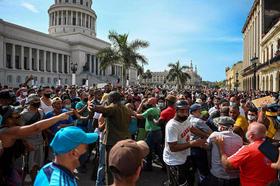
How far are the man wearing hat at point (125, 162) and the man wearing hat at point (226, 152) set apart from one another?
187cm

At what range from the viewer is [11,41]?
144ft

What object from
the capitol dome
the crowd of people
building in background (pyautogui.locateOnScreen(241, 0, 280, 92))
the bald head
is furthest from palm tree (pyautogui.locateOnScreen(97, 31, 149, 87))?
the capitol dome

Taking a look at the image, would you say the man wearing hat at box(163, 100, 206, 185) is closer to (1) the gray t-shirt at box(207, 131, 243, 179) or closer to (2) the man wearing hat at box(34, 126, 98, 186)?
(1) the gray t-shirt at box(207, 131, 243, 179)

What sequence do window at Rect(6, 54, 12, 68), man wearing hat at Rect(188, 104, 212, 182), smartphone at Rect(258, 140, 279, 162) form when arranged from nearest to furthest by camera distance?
1. smartphone at Rect(258, 140, 279, 162)
2. man wearing hat at Rect(188, 104, 212, 182)
3. window at Rect(6, 54, 12, 68)

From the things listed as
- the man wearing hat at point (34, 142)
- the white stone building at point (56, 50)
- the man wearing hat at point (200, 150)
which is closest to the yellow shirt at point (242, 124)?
the man wearing hat at point (200, 150)

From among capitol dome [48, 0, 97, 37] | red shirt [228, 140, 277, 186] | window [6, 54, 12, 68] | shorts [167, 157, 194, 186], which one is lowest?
shorts [167, 157, 194, 186]

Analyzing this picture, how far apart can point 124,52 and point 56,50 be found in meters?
40.8

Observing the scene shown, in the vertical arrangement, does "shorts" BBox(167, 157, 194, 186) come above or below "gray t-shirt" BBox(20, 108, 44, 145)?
below

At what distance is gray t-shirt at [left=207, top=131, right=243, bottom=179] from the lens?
119 inches

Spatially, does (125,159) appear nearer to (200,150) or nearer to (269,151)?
(269,151)

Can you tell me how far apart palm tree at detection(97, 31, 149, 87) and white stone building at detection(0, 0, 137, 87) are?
27.1 metres

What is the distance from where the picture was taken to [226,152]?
3.04 meters

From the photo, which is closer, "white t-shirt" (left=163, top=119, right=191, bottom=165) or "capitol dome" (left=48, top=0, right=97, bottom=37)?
"white t-shirt" (left=163, top=119, right=191, bottom=165)

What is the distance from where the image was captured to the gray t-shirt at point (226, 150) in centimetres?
302
